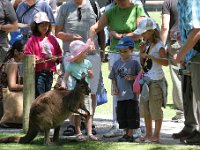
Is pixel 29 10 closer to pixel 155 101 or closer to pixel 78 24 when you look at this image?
pixel 78 24

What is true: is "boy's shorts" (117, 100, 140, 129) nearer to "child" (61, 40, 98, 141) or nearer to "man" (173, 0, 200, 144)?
"child" (61, 40, 98, 141)

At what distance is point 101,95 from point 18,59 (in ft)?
A: 4.43

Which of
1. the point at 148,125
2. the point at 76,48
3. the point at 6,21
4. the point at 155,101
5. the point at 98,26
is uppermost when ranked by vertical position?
the point at 6,21

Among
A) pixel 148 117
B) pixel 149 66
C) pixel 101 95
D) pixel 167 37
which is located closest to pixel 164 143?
pixel 148 117

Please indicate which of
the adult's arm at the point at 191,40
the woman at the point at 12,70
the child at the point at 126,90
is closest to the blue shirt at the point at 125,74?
the child at the point at 126,90

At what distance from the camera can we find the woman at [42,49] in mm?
10133

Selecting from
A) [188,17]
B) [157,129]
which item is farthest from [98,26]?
[188,17]

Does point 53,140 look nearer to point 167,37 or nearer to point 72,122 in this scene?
point 72,122

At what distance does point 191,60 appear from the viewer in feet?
27.4

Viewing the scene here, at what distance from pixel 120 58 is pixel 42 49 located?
1258mm

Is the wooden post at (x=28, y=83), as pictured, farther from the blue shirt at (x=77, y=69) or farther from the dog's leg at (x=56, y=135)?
the dog's leg at (x=56, y=135)

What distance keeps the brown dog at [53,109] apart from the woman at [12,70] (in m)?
1.79

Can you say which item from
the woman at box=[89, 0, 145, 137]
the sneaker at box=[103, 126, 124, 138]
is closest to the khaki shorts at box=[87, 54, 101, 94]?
the woman at box=[89, 0, 145, 137]

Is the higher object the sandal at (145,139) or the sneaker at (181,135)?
the sneaker at (181,135)
